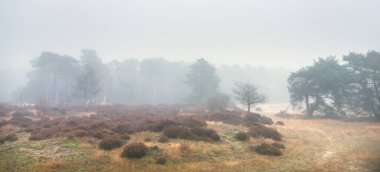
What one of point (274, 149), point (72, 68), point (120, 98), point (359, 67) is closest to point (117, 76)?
point (120, 98)

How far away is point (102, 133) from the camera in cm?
1902

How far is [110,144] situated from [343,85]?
3878cm

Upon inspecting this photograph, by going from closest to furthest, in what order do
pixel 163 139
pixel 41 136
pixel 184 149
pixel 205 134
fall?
pixel 184 149 → pixel 163 139 → pixel 41 136 → pixel 205 134

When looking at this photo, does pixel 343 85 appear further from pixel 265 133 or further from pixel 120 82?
pixel 120 82

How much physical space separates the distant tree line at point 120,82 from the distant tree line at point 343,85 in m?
18.9

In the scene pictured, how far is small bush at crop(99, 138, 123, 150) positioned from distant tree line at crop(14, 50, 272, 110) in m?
43.2

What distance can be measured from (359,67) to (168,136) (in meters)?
35.1

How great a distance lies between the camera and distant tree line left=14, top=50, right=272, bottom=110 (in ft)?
220

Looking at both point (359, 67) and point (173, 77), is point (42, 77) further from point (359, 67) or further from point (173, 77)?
point (359, 67)

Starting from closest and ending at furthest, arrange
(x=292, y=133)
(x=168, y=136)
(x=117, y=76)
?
(x=168, y=136) → (x=292, y=133) → (x=117, y=76)

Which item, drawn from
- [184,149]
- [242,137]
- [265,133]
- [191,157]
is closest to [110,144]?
[184,149]

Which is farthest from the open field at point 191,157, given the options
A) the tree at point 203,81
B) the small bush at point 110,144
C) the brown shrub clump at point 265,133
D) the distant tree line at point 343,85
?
the tree at point 203,81

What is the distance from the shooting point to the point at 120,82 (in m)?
91.9

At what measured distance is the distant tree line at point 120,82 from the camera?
67.1m
